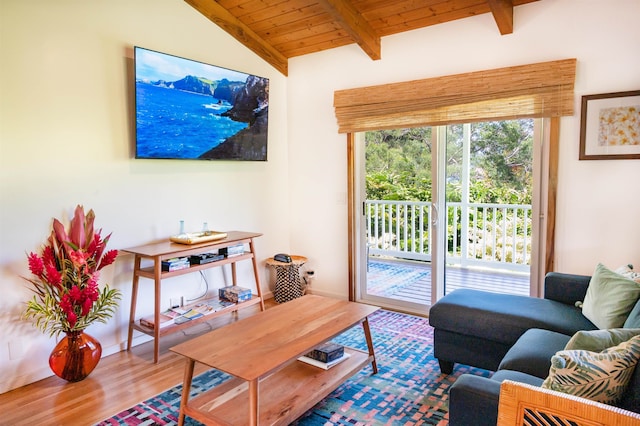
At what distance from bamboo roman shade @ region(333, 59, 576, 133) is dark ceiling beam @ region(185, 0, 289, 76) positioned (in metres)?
0.76

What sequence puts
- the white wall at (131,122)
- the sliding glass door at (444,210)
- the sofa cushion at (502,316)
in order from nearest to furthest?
the sofa cushion at (502,316) < the white wall at (131,122) < the sliding glass door at (444,210)

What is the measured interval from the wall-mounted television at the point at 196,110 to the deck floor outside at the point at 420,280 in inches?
65.4

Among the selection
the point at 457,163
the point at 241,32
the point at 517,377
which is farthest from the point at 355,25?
the point at 517,377

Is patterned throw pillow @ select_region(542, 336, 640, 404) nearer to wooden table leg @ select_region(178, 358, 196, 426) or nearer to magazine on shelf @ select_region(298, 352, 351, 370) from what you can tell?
magazine on shelf @ select_region(298, 352, 351, 370)

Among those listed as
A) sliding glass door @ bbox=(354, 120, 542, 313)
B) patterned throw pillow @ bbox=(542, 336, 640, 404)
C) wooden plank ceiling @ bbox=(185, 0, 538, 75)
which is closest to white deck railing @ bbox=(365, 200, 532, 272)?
sliding glass door @ bbox=(354, 120, 542, 313)

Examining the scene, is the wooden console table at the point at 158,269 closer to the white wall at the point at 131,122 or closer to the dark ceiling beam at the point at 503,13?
the white wall at the point at 131,122

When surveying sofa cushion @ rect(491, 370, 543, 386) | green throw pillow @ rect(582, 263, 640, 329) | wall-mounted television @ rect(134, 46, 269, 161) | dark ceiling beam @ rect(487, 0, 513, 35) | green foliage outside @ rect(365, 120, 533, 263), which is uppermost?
dark ceiling beam @ rect(487, 0, 513, 35)

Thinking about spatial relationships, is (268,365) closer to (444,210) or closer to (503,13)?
(444,210)

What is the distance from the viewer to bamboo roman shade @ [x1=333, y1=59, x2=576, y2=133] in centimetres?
316

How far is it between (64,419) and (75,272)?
83cm

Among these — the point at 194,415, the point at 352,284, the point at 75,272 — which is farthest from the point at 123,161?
the point at 352,284

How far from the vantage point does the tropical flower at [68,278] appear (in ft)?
8.57

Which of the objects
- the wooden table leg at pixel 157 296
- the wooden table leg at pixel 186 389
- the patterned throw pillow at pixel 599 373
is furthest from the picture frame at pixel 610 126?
the wooden table leg at pixel 157 296

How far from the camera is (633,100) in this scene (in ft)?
9.62
